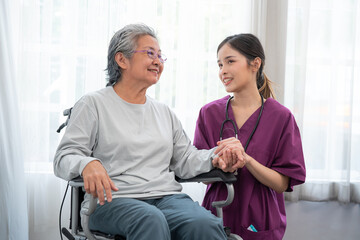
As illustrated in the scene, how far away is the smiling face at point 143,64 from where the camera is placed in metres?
1.61

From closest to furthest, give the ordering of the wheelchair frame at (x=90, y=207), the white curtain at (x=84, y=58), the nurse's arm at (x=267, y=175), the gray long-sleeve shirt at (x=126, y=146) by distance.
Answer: the wheelchair frame at (x=90, y=207) → the gray long-sleeve shirt at (x=126, y=146) → the nurse's arm at (x=267, y=175) → the white curtain at (x=84, y=58)

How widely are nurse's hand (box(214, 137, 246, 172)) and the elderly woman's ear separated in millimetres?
512

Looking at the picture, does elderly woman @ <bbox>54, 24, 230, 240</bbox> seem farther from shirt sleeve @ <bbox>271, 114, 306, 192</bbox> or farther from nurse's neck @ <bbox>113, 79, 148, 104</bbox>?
shirt sleeve @ <bbox>271, 114, 306, 192</bbox>

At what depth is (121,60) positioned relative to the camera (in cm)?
165

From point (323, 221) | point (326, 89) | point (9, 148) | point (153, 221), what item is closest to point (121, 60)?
point (153, 221)

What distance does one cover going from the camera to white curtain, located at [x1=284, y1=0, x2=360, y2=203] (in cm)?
247

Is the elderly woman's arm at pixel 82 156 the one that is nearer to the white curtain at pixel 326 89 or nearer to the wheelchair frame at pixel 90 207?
the wheelchair frame at pixel 90 207

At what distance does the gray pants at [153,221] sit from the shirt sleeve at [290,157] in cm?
44

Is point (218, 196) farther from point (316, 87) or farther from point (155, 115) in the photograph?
point (316, 87)

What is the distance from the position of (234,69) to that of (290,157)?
439 millimetres

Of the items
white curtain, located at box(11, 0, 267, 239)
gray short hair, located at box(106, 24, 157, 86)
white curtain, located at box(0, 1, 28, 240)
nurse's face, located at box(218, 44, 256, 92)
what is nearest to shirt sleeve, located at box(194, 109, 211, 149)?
nurse's face, located at box(218, 44, 256, 92)

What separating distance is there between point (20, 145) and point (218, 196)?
111 centimetres

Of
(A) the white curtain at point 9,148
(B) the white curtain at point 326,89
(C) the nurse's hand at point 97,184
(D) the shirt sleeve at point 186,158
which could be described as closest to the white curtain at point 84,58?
(A) the white curtain at point 9,148

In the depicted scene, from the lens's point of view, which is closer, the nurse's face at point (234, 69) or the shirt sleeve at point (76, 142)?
the shirt sleeve at point (76, 142)
